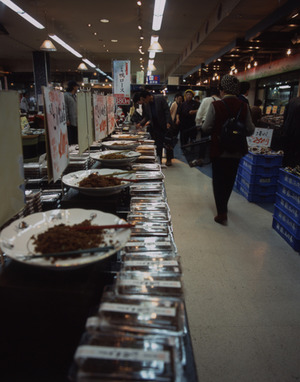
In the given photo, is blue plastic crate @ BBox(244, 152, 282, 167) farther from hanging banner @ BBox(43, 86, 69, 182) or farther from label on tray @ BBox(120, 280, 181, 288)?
label on tray @ BBox(120, 280, 181, 288)

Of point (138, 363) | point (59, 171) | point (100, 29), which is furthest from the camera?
point (100, 29)

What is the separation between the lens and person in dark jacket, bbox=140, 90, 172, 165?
6.48 metres

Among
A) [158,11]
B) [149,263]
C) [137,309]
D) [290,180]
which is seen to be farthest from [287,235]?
[158,11]

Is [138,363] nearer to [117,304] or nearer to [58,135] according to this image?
[117,304]

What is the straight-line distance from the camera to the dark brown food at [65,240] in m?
0.96

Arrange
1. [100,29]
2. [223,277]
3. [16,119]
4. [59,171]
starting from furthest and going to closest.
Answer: [100,29], [223,277], [59,171], [16,119]

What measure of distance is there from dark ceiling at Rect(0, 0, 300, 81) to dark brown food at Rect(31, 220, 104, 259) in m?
5.98

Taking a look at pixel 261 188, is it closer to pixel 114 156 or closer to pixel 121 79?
pixel 114 156

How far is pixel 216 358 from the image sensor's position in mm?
1865

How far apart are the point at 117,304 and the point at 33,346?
1.09ft

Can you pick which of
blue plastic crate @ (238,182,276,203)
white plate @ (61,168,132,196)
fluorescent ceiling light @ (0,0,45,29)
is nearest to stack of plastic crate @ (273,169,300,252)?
blue plastic crate @ (238,182,276,203)

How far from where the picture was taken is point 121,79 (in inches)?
257

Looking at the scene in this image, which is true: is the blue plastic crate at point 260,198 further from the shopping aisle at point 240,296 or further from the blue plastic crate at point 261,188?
the shopping aisle at point 240,296

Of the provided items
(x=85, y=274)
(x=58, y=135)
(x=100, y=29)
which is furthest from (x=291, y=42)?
(x=85, y=274)
